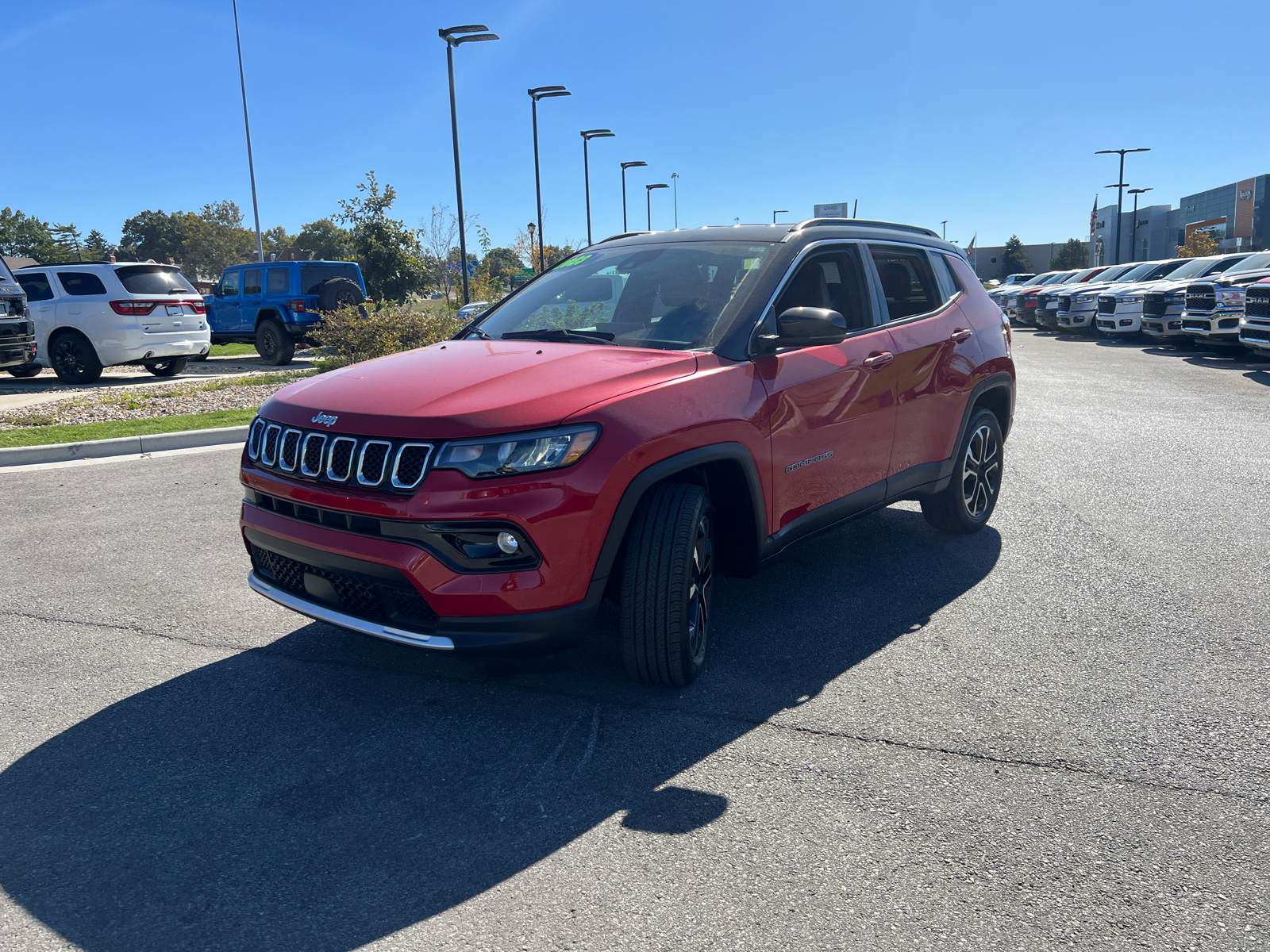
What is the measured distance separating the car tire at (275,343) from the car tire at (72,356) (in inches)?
159

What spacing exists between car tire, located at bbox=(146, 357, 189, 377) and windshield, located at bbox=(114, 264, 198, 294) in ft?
3.58

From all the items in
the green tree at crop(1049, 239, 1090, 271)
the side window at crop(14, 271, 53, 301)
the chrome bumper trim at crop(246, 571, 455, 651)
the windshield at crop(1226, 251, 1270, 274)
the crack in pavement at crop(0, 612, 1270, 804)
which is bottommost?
the crack in pavement at crop(0, 612, 1270, 804)

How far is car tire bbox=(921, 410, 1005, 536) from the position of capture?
18.1 ft

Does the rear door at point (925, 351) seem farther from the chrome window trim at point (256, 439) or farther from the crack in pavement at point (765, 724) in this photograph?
the chrome window trim at point (256, 439)

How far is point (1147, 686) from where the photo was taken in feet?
12.3

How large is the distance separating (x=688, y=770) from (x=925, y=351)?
9.04 feet

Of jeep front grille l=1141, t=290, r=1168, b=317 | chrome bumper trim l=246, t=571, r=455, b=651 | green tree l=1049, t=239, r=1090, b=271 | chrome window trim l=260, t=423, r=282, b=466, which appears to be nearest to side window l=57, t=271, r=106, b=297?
chrome window trim l=260, t=423, r=282, b=466

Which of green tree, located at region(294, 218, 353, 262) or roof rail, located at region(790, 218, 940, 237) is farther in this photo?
green tree, located at region(294, 218, 353, 262)

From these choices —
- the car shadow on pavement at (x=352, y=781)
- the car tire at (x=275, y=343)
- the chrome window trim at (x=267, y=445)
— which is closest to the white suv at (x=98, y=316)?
the car tire at (x=275, y=343)

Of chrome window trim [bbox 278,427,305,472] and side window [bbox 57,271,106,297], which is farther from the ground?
side window [bbox 57,271,106,297]

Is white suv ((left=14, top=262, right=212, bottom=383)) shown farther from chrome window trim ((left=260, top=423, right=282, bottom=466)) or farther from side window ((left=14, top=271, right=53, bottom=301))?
chrome window trim ((left=260, top=423, right=282, bottom=466))

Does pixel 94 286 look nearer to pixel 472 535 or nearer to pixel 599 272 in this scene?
pixel 599 272

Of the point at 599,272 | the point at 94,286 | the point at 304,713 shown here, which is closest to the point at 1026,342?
the point at 94,286

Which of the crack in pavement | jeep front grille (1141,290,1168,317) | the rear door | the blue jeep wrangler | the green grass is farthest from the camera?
jeep front grille (1141,290,1168,317)
